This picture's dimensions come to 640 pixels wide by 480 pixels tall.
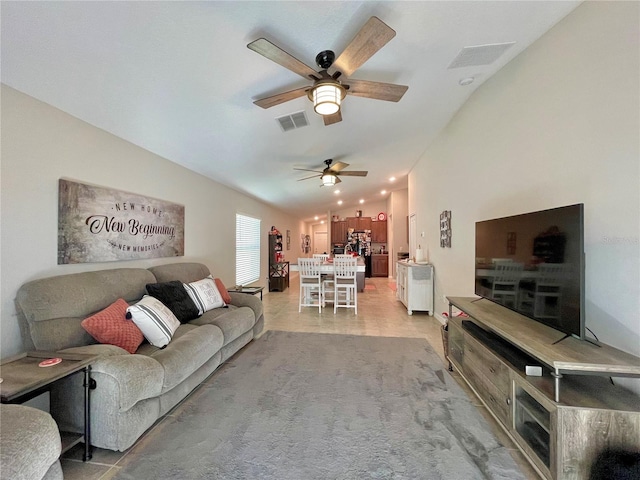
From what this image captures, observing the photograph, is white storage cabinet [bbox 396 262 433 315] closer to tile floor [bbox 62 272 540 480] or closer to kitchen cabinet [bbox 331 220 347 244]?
tile floor [bbox 62 272 540 480]

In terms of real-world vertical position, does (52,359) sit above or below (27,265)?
below

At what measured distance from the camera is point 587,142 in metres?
1.74

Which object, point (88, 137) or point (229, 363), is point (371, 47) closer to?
point (88, 137)

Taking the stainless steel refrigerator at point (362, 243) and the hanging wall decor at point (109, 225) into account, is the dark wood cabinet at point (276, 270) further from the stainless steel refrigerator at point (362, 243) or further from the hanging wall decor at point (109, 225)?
the hanging wall decor at point (109, 225)

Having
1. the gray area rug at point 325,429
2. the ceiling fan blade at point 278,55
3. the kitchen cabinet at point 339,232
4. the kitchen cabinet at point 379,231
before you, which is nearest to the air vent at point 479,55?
the ceiling fan blade at point 278,55

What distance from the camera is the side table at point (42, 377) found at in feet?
4.11

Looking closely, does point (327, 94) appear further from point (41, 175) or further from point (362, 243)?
point (362, 243)

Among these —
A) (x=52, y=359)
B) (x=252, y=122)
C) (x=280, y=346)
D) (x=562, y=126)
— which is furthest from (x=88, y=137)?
(x=562, y=126)

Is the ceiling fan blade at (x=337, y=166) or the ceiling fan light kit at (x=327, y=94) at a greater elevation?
the ceiling fan blade at (x=337, y=166)

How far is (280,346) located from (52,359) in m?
2.21

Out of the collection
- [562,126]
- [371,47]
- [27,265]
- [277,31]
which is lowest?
[27,265]

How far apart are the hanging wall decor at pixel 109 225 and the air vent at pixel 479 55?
3456mm

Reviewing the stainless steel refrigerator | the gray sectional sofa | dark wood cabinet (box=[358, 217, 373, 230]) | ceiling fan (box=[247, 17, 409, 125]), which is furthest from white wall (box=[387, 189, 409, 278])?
the gray sectional sofa

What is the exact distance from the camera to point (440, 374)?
2.64m
